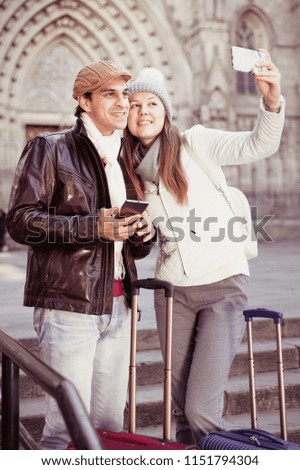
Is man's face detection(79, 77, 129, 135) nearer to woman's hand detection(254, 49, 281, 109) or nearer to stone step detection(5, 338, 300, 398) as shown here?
woman's hand detection(254, 49, 281, 109)

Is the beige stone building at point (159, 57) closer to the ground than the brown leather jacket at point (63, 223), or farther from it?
farther from it

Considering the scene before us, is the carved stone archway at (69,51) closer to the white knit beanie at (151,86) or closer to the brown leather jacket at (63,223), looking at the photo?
the white knit beanie at (151,86)

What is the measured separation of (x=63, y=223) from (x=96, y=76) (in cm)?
60

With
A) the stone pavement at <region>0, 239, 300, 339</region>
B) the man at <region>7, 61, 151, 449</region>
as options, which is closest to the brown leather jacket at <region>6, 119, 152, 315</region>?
the man at <region>7, 61, 151, 449</region>

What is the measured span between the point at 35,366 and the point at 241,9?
664 inches

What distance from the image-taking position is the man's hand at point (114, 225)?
2.08 m

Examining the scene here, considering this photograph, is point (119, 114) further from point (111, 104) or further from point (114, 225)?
point (114, 225)

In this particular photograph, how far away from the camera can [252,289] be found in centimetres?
690

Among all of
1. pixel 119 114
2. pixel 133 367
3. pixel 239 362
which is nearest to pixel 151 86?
pixel 119 114

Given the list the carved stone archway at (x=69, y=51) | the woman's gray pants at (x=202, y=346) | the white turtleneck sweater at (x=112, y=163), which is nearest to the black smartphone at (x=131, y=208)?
the white turtleneck sweater at (x=112, y=163)

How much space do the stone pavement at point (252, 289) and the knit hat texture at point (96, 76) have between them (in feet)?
7.64

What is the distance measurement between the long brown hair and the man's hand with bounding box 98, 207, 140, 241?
0.37 m

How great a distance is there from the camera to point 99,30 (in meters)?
16.3

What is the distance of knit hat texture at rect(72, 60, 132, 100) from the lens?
2277mm
